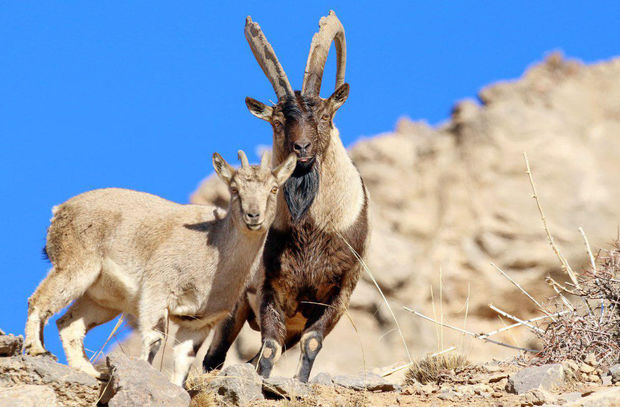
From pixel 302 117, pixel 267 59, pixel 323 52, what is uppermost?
pixel 323 52

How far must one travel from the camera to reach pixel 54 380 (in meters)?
5.67

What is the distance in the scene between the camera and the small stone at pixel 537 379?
586 cm

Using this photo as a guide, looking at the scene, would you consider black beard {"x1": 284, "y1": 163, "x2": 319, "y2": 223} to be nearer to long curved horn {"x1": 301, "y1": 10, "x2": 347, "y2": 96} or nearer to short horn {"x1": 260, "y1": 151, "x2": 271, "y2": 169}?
short horn {"x1": 260, "y1": 151, "x2": 271, "y2": 169}

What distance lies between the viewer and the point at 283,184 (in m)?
7.87

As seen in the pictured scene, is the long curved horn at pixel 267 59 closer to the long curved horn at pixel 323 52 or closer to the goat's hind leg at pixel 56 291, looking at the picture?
the long curved horn at pixel 323 52

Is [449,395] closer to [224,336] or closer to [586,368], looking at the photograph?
[586,368]

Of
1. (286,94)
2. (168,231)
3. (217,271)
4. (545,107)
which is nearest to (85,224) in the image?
(168,231)

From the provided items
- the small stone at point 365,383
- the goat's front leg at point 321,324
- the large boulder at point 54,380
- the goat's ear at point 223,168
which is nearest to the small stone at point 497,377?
the small stone at point 365,383

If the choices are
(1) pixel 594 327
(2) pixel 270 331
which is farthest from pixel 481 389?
(2) pixel 270 331

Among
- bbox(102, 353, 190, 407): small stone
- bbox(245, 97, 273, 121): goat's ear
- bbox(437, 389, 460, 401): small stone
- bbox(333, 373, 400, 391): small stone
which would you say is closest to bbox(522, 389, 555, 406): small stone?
bbox(437, 389, 460, 401): small stone

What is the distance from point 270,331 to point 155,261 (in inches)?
48.8

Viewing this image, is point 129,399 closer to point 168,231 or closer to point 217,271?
point 217,271

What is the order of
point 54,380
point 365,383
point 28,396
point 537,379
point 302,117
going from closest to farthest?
point 28,396 → point 54,380 → point 537,379 → point 365,383 → point 302,117

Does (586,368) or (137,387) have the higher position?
(586,368)
